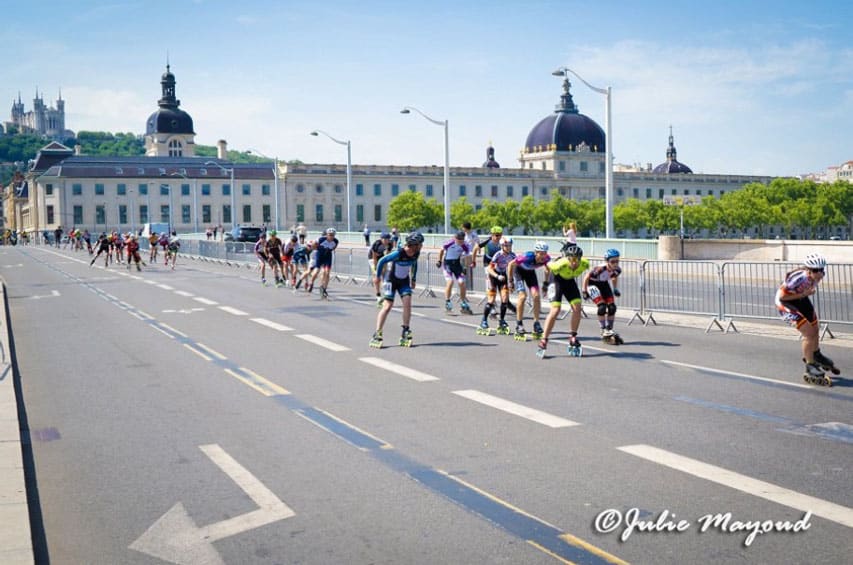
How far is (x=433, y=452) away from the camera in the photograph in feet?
27.6

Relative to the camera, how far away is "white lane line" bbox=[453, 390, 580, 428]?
9594 mm

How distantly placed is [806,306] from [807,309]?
0.13 ft

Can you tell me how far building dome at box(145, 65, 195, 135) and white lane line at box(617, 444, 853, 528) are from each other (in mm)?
180445

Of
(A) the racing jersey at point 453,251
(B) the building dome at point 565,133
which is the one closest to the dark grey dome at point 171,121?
(B) the building dome at point 565,133

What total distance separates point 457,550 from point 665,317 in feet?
49.6

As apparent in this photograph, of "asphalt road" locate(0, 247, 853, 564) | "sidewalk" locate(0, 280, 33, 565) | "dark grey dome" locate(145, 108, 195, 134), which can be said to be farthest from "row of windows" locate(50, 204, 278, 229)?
"sidewalk" locate(0, 280, 33, 565)

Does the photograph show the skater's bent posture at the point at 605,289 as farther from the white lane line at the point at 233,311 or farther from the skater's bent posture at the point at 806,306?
the white lane line at the point at 233,311

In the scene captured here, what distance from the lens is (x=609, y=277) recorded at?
1588cm

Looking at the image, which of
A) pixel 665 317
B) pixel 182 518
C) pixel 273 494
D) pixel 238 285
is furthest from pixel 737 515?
pixel 238 285

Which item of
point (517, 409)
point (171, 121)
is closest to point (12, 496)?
point (517, 409)

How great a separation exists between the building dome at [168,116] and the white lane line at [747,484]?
180 meters

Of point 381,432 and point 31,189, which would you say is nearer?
point 381,432

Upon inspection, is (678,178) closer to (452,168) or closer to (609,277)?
(452,168)

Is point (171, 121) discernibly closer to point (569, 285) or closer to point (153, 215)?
point (153, 215)
